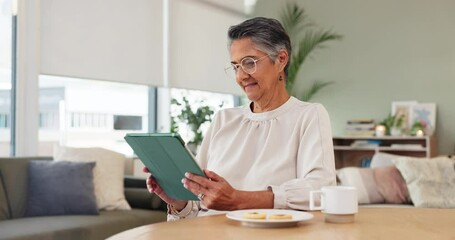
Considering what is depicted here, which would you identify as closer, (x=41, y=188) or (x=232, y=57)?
(x=232, y=57)

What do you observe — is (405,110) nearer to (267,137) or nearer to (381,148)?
(381,148)

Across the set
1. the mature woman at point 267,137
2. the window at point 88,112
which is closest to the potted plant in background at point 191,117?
the window at point 88,112

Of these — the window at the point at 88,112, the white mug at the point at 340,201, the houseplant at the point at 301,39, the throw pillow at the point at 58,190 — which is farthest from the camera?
the houseplant at the point at 301,39

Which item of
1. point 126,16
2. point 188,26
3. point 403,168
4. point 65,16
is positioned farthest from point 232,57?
point 188,26

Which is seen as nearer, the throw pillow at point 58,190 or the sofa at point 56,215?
the sofa at point 56,215

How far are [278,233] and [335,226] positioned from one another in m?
0.16

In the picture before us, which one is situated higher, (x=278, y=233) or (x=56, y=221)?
(x=278, y=233)

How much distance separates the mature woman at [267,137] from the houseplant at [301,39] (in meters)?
4.63

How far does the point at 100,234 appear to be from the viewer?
3.51 metres

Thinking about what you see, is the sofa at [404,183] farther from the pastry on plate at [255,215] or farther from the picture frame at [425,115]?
the pastry on plate at [255,215]

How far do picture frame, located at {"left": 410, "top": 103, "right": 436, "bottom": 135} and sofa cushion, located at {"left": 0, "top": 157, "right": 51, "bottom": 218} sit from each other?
3977mm

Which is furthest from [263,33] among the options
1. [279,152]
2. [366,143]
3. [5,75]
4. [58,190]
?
[366,143]

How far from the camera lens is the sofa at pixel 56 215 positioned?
327 cm

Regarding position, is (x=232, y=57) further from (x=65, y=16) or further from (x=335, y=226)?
(x=65, y=16)
